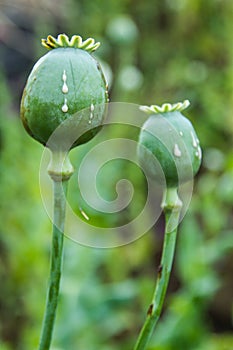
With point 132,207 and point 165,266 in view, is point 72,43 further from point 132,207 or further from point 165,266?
point 132,207

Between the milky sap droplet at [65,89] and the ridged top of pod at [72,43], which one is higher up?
the ridged top of pod at [72,43]

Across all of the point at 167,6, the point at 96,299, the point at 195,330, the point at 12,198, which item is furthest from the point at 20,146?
the point at 167,6

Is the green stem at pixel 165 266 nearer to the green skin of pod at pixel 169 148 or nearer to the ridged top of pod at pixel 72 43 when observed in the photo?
the green skin of pod at pixel 169 148

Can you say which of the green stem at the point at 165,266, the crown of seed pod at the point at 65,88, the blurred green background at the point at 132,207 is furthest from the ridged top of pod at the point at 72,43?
the blurred green background at the point at 132,207

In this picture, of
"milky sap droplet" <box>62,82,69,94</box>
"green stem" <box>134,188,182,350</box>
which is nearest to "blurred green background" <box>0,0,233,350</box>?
"green stem" <box>134,188,182,350</box>

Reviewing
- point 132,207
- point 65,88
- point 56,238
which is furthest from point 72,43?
point 132,207

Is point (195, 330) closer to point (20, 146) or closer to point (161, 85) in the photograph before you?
point (20, 146)
